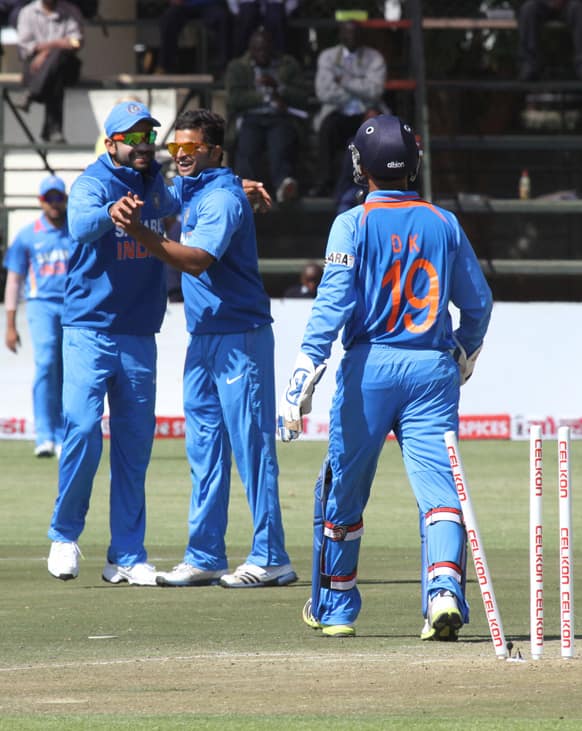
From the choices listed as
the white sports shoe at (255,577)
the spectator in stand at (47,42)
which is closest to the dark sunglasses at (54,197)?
the spectator in stand at (47,42)

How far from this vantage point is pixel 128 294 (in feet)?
29.3

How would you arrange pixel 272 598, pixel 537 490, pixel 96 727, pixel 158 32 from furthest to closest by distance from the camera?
pixel 158 32, pixel 272 598, pixel 537 490, pixel 96 727

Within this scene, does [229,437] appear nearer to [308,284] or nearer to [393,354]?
[393,354]

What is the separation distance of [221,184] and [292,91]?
12.1 metres

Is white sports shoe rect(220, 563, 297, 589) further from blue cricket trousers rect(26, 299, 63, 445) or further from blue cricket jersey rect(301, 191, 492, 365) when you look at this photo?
blue cricket trousers rect(26, 299, 63, 445)

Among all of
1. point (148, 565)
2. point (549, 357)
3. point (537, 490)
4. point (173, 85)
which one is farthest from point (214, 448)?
point (173, 85)

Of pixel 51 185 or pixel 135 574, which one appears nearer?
pixel 135 574

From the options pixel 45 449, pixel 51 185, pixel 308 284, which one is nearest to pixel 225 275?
pixel 51 185

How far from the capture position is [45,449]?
16.2 meters

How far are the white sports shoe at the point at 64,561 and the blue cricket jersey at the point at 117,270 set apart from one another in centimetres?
111

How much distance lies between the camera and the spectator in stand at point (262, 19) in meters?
21.8

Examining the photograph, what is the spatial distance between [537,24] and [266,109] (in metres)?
4.04

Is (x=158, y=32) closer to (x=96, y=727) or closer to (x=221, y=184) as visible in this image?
(x=221, y=184)

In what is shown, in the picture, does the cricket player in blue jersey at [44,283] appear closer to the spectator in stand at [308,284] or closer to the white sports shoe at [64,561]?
the spectator in stand at [308,284]
